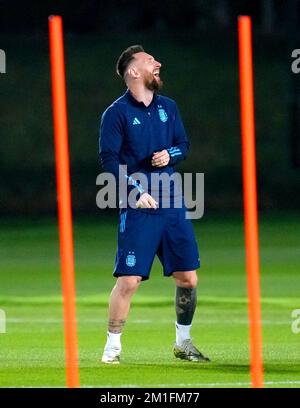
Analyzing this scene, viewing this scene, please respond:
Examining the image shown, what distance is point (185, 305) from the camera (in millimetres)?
11523

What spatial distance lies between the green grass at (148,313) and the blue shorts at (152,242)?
0.70 metres

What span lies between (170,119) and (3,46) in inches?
937

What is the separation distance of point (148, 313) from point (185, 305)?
4.40 meters

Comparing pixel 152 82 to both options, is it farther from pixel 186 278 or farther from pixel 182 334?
pixel 182 334

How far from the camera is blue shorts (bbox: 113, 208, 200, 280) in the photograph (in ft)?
36.6

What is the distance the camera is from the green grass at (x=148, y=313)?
10.7 m

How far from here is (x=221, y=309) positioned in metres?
16.1
